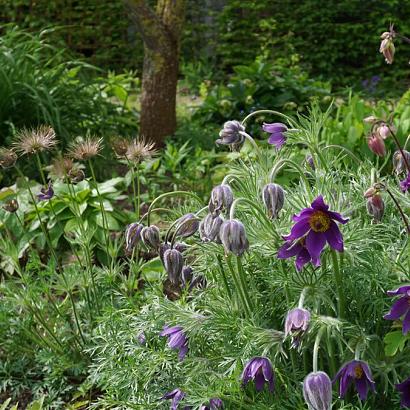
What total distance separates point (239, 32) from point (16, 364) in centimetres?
633

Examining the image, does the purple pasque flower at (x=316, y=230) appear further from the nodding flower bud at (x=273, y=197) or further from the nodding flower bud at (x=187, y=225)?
the nodding flower bud at (x=187, y=225)

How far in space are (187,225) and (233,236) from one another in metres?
0.35

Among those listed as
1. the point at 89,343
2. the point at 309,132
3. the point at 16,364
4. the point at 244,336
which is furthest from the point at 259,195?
the point at 16,364

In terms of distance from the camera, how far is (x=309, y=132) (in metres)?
2.11

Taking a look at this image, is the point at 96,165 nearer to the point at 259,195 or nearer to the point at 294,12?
the point at 259,195

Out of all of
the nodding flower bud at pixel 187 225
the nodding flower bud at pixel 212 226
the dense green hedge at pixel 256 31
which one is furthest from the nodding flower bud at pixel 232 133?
the dense green hedge at pixel 256 31

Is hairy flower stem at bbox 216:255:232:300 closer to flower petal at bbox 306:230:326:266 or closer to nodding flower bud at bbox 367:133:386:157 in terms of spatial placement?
flower petal at bbox 306:230:326:266

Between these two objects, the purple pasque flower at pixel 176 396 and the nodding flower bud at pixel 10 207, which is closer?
the purple pasque flower at pixel 176 396

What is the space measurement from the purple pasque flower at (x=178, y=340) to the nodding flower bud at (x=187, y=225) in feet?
0.90

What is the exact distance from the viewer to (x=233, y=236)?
167 cm

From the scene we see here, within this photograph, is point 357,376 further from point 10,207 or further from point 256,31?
point 256,31

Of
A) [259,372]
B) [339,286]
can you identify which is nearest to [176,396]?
[259,372]

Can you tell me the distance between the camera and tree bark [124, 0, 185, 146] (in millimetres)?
4852

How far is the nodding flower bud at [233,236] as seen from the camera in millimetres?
1668
